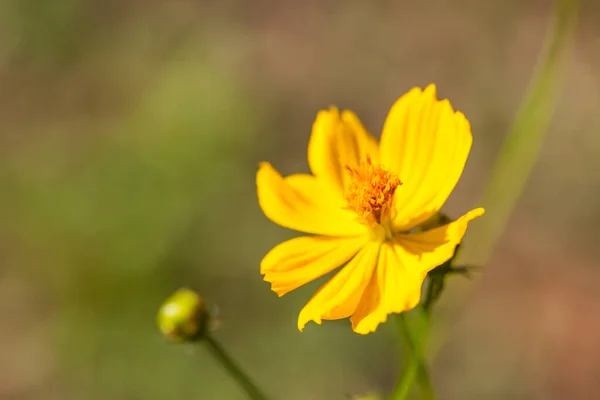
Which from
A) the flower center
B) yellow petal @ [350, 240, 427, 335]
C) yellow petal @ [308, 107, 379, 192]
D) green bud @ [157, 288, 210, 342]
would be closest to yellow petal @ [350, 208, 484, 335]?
yellow petal @ [350, 240, 427, 335]

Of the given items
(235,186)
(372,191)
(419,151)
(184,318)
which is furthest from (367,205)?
(235,186)

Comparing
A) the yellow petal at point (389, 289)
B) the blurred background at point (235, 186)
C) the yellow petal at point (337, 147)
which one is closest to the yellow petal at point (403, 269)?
the yellow petal at point (389, 289)

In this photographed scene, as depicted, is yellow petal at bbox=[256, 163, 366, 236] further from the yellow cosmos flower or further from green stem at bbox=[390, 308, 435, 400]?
green stem at bbox=[390, 308, 435, 400]

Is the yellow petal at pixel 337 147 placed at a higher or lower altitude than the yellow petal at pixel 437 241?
higher

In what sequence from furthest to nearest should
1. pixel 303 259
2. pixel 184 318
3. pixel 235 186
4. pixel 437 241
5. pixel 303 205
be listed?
1. pixel 235 186
2. pixel 184 318
3. pixel 303 205
4. pixel 303 259
5. pixel 437 241

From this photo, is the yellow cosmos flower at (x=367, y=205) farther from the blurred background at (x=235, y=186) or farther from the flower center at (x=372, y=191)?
the blurred background at (x=235, y=186)

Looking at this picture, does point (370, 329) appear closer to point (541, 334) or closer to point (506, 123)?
point (541, 334)

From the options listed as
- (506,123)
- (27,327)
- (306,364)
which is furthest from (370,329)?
(27,327)

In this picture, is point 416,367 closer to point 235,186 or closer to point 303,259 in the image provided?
point 303,259
